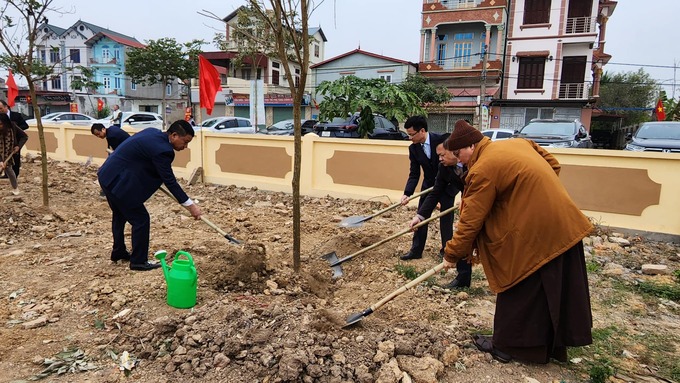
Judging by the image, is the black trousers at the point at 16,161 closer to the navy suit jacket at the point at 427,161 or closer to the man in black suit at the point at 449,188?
the navy suit jacket at the point at 427,161

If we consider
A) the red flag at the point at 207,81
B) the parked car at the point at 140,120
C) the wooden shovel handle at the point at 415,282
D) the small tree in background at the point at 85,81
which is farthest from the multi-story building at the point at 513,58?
the wooden shovel handle at the point at 415,282

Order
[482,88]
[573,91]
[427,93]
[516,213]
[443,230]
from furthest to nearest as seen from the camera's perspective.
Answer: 1. [573,91]
2. [482,88]
3. [427,93]
4. [443,230]
5. [516,213]

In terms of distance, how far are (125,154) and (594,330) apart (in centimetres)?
405

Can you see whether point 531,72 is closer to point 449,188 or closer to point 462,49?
point 462,49

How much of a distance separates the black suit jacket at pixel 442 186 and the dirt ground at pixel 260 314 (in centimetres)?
64

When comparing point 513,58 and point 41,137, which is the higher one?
point 513,58

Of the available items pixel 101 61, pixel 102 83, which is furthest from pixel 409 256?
pixel 101 61

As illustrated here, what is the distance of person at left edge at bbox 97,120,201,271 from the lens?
12.1ft

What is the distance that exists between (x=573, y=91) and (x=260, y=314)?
2582 centimetres

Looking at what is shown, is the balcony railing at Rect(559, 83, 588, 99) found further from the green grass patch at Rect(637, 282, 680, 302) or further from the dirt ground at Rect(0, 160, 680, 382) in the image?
the green grass patch at Rect(637, 282, 680, 302)

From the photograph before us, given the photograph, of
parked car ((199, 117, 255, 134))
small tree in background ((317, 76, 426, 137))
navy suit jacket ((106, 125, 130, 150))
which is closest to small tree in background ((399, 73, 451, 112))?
parked car ((199, 117, 255, 134))

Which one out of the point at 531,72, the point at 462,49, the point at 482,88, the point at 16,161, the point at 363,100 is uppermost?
the point at 462,49

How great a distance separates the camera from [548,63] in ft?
78.8

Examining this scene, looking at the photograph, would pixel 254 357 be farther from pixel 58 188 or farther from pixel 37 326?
pixel 58 188
